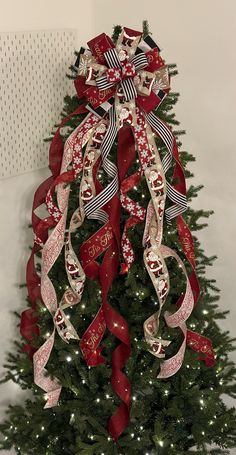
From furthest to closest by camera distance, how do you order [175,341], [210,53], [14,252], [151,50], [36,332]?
[14,252] → [210,53] → [36,332] → [175,341] → [151,50]

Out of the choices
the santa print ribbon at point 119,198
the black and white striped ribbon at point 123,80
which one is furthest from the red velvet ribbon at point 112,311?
the black and white striped ribbon at point 123,80

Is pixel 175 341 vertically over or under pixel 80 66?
under

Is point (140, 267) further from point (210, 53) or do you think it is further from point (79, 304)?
point (210, 53)

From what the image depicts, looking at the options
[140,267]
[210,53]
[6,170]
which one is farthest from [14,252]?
[210,53]

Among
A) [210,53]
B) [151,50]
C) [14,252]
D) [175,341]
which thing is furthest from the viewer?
[14,252]

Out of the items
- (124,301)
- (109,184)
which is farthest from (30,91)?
(124,301)

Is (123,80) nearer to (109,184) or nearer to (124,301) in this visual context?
(109,184)

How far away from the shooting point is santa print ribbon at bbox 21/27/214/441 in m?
1.87

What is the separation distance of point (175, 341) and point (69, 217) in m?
0.55

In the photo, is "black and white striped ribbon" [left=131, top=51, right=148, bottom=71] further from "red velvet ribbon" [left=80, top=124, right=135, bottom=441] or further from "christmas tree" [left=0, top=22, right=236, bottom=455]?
"red velvet ribbon" [left=80, top=124, right=135, bottom=441]

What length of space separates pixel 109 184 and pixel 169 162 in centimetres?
21

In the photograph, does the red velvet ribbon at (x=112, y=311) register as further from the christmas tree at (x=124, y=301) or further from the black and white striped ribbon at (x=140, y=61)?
the black and white striped ribbon at (x=140, y=61)

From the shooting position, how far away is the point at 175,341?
203 cm

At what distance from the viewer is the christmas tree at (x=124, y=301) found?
1887 mm
